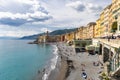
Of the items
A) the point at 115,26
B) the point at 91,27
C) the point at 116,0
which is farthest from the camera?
the point at 91,27

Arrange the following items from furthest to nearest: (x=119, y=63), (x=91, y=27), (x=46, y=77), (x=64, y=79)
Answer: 1. (x=91, y=27)
2. (x=46, y=77)
3. (x=64, y=79)
4. (x=119, y=63)

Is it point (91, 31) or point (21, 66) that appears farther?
point (91, 31)

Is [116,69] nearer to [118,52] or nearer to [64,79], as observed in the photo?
[118,52]

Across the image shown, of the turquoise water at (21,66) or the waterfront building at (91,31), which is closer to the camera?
the turquoise water at (21,66)

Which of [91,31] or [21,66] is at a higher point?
[91,31]

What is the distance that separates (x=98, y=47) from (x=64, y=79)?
152 ft

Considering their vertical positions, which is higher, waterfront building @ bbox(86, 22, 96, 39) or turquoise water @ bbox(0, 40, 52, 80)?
waterfront building @ bbox(86, 22, 96, 39)

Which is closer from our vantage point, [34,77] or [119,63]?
[119,63]

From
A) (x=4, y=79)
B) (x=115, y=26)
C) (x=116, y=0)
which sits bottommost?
(x=4, y=79)

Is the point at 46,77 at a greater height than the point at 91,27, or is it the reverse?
the point at 91,27

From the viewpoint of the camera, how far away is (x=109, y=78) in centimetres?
4103

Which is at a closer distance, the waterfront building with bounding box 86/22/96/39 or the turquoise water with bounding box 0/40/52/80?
the turquoise water with bounding box 0/40/52/80

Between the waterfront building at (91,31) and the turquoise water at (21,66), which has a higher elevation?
the waterfront building at (91,31)

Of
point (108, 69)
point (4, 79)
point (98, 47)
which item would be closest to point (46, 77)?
point (4, 79)
